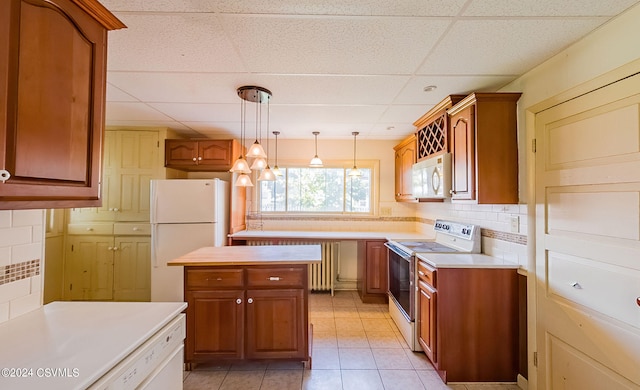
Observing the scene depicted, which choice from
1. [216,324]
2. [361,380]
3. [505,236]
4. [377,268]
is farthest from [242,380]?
[505,236]

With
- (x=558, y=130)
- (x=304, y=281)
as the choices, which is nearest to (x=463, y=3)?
(x=558, y=130)

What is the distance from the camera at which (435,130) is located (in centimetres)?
283

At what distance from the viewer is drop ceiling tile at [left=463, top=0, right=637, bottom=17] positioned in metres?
1.27

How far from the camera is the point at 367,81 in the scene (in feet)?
7.02

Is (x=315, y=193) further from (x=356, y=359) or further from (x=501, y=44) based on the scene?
(x=501, y=44)

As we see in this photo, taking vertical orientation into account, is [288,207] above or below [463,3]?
below

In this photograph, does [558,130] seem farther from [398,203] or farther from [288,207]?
[288,207]

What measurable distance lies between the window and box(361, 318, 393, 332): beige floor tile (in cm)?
164

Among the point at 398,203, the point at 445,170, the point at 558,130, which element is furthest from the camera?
the point at 398,203

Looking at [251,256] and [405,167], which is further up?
[405,167]

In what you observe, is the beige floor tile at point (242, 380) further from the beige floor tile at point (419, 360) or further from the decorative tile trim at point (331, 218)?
the decorative tile trim at point (331, 218)

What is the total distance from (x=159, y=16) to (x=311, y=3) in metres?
0.77

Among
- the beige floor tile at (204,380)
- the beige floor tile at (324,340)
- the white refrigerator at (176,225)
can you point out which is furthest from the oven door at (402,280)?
the white refrigerator at (176,225)

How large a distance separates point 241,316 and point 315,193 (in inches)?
96.8
